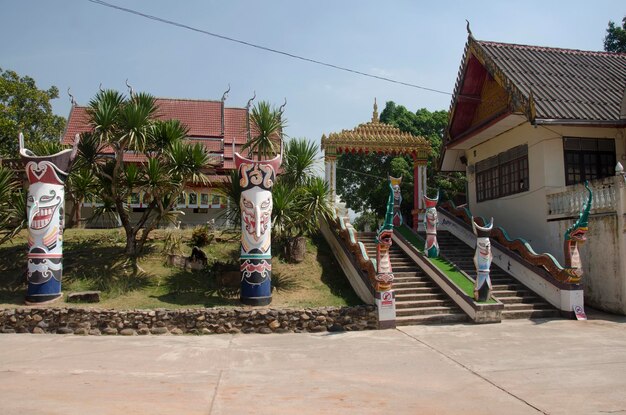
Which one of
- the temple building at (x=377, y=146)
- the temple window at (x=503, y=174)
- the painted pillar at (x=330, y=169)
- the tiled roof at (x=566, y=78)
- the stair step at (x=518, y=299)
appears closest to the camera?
the stair step at (x=518, y=299)

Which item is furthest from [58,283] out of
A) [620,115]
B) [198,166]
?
[620,115]

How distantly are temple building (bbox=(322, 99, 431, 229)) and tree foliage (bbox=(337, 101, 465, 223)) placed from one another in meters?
6.40

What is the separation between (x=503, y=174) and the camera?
1603 cm

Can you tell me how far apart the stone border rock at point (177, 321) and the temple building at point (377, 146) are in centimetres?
688

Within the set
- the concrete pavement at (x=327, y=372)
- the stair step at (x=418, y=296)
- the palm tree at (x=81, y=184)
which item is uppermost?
the palm tree at (x=81, y=184)

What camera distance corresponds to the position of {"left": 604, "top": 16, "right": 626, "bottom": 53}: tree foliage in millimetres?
22969

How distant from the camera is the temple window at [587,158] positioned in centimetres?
1385

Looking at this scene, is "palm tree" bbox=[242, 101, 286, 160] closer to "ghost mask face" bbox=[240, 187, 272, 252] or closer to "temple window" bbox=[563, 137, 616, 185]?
"ghost mask face" bbox=[240, 187, 272, 252]

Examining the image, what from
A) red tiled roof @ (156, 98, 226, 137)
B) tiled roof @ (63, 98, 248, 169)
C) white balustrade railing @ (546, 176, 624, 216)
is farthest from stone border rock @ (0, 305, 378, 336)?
red tiled roof @ (156, 98, 226, 137)

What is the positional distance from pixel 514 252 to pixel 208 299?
822 cm

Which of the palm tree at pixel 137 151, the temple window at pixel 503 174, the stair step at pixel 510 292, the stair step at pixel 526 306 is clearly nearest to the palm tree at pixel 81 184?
the palm tree at pixel 137 151

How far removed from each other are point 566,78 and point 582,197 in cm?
475

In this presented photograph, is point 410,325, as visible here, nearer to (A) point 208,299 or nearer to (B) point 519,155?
(A) point 208,299

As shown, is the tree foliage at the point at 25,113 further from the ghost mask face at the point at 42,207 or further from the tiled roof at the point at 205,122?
the ghost mask face at the point at 42,207
